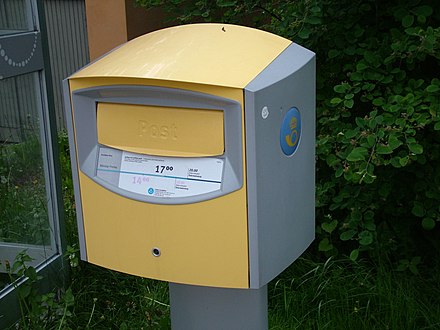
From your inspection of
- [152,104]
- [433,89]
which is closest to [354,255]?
[433,89]

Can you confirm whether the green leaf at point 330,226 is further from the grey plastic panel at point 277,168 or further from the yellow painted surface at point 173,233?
the yellow painted surface at point 173,233

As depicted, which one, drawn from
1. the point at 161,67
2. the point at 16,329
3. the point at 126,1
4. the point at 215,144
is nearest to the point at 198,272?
the point at 215,144

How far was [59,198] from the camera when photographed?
3.49m

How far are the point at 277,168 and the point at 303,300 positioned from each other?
149cm

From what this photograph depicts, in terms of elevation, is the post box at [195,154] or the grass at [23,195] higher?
the post box at [195,154]

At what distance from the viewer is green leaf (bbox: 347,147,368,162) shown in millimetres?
2773

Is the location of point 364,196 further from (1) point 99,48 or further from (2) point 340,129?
(1) point 99,48

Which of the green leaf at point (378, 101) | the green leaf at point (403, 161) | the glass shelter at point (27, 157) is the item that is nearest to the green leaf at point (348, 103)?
the green leaf at point (378, 101)

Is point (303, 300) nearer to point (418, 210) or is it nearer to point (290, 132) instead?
point (418, 210)

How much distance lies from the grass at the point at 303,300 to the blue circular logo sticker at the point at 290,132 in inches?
48.3

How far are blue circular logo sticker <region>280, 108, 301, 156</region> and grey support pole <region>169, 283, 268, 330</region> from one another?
18.4 inches

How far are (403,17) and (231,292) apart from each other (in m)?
1.63

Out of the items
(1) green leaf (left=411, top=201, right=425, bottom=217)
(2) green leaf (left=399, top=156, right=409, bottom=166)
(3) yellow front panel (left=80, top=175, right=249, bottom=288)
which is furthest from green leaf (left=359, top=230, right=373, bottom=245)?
(3) yellow front panel (left=80, top=175, right=249, bottom=288)

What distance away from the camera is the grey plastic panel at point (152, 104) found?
1.94 meters
